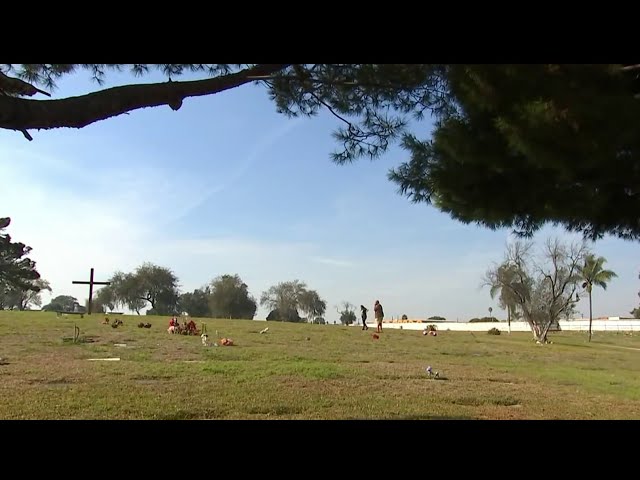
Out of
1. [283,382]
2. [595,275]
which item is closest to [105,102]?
[283,382]

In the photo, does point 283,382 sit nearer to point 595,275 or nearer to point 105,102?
point 105,102

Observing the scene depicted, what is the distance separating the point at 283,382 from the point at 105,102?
4.15 metres

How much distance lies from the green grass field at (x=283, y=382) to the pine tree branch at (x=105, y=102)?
7.92 ft

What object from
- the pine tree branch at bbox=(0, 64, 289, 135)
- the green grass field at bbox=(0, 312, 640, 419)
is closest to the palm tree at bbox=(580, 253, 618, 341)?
the green grass field at bbox=(0, 312, 640, 419)

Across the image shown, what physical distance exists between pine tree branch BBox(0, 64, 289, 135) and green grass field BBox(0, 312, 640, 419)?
2414 millimetres

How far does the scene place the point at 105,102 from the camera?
2.98 meters

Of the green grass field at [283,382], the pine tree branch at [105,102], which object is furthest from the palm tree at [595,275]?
the pine tree branch at [105,102]

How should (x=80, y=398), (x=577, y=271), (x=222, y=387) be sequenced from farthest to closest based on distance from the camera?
(x=577, y=271), (x=222, y=387), (x=80, y=398)

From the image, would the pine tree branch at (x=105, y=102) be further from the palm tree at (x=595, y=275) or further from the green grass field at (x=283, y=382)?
the palm tree at (x=595, y=275)
